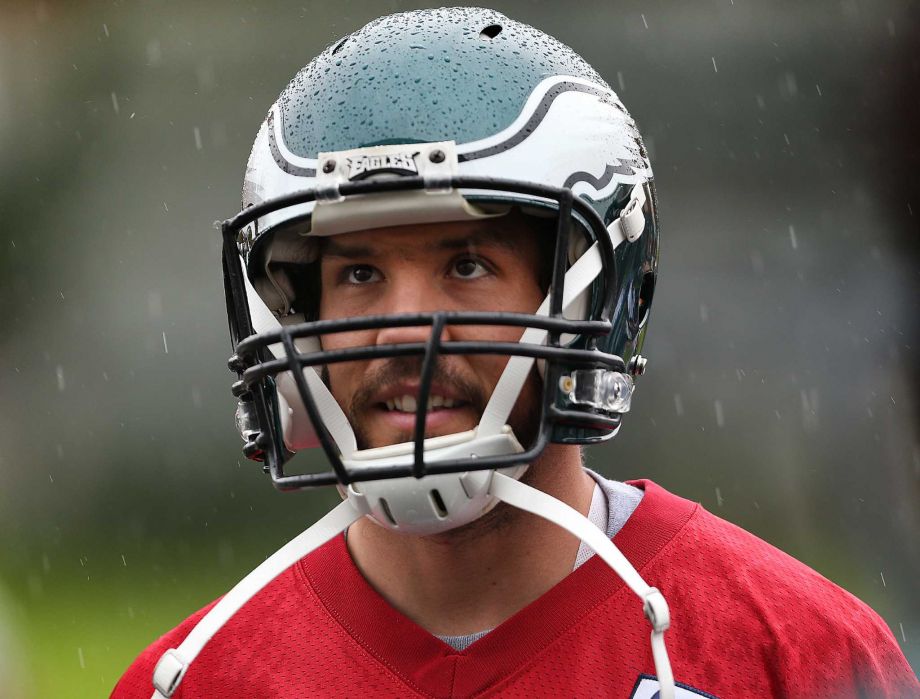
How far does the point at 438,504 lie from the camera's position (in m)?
1.46

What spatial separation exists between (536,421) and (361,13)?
13.6ft

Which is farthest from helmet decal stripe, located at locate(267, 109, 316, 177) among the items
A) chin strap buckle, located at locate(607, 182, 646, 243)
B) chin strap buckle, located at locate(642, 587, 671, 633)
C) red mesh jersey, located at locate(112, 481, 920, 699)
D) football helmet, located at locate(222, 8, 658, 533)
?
chin strap buckle, located at locate(642, 587, 671, 633)

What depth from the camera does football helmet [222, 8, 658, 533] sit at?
144 cm

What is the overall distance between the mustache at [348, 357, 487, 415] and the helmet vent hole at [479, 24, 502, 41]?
48cm

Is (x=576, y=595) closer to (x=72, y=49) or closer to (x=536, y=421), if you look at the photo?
(x=536, y=421)

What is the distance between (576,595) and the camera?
1590 millimetres

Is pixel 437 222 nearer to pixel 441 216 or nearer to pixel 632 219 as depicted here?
pixel 441 216

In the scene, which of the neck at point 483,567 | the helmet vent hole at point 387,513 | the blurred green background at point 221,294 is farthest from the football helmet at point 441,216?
the blurred green background at point 221,294

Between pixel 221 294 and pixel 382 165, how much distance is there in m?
3.50

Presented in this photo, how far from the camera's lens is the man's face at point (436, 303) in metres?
1.55

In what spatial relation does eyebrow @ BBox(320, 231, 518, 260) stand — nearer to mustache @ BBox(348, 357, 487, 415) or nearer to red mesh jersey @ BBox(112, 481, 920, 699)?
mustache @ BBox(348, 357, 487, 415)

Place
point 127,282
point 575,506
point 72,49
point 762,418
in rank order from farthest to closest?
point 72,49
point 127,282
point 762,418
point 575,506

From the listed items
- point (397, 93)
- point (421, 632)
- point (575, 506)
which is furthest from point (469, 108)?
point (421, 632)

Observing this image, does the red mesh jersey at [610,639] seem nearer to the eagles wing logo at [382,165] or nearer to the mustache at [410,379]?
the mustache at [410,379]
